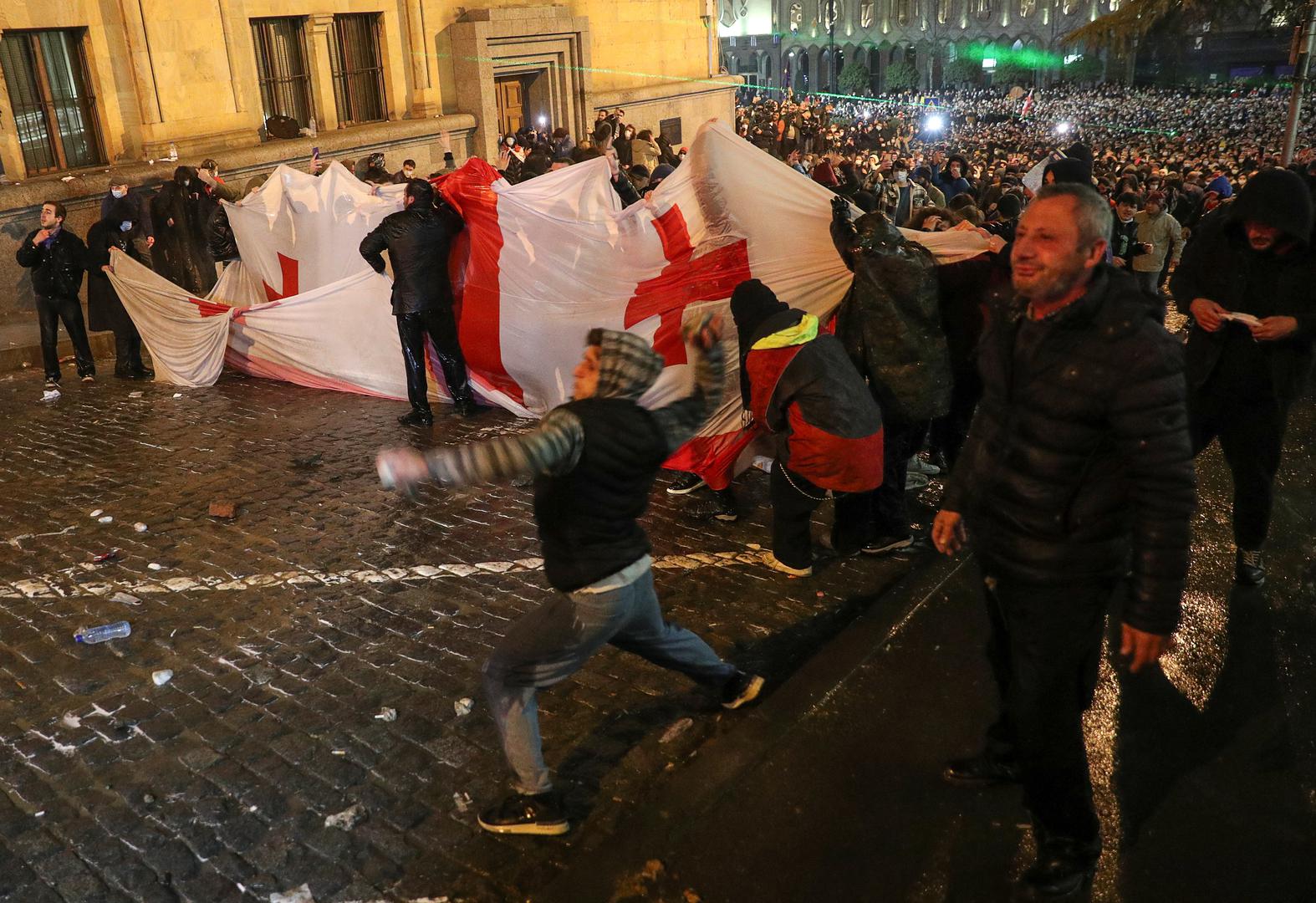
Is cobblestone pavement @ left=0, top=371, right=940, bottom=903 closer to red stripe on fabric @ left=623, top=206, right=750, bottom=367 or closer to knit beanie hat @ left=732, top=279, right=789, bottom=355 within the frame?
red stripe on fabric @ left=623, top=206, right=750, bottom=367

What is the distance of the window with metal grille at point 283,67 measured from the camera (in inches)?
571

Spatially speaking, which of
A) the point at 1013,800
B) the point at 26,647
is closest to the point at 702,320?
the point at 1013,800

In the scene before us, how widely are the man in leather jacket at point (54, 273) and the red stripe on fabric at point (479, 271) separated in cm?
368

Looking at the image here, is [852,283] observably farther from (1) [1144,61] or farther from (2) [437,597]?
(1) [1144,61]

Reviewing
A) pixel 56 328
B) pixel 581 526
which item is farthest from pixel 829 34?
pixel 581 526

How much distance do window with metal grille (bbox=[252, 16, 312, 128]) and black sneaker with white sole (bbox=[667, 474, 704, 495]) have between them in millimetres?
11358

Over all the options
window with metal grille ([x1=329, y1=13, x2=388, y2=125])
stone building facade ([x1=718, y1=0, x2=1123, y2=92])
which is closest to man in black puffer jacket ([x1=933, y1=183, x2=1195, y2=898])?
window with metal grille ([x1=329, y1=13, x2=388, y2=125])

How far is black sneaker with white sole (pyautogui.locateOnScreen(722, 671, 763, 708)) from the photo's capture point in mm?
3764

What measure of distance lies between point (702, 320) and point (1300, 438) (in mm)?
4852

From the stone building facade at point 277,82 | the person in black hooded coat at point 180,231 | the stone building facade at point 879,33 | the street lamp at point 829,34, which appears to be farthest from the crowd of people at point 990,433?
the street lamp at point 829,34

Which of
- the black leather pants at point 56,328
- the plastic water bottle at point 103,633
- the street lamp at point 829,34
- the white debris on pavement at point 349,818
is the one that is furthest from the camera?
the street lamp at point 829,34

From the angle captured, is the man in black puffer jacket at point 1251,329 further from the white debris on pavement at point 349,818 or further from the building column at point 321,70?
the building column at point 321,70

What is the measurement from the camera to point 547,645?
10.3 ft

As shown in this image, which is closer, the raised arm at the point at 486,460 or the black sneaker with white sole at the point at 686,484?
the raised arm at the point at 486,460
